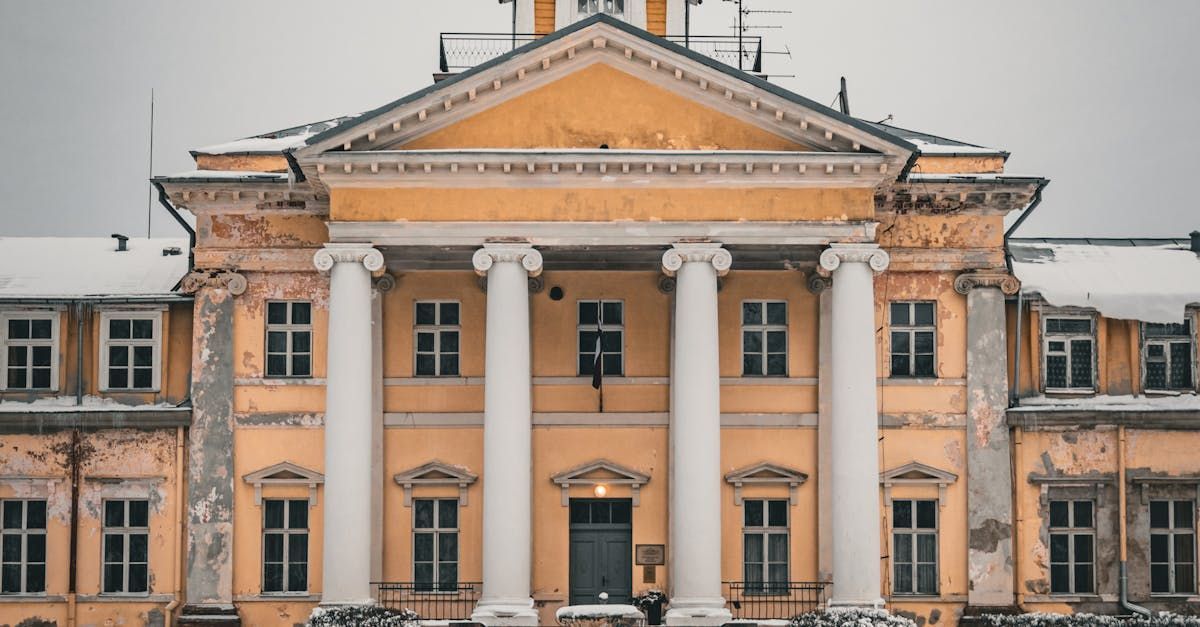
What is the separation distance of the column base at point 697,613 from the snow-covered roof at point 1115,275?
8661mm

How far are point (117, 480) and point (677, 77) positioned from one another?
12.4m

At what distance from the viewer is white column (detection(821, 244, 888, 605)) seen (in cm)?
2680

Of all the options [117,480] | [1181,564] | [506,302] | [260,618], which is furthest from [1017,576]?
[117,480]

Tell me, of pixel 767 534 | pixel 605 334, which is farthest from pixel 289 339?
pixel 767 534

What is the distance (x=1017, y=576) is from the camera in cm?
2962

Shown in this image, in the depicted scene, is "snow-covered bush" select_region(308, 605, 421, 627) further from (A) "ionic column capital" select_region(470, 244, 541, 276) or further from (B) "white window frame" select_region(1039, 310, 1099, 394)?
(B) "white window frame" select_region(1039, 310, 1099, 394)

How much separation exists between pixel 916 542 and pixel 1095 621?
3.36 meters

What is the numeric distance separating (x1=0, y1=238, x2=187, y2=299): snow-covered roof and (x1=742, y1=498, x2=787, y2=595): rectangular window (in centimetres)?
1155

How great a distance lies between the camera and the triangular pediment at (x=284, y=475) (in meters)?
29.5

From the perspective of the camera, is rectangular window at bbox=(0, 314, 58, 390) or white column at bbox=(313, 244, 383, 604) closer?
white column at bbox=(313, 244, 383, 604)

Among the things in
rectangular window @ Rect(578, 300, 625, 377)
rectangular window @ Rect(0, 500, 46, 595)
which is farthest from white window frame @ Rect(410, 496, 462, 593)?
rectangular window @ Rect(0, 500, 46, 595)

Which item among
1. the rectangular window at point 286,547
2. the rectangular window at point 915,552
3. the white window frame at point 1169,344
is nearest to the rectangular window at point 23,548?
the rectangular window at point 286,547

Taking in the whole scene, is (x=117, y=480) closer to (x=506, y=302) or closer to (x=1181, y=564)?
(x=506, y=302)

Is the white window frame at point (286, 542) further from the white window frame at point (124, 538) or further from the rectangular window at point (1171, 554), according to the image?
the rectangular window at point (1171, 554)
